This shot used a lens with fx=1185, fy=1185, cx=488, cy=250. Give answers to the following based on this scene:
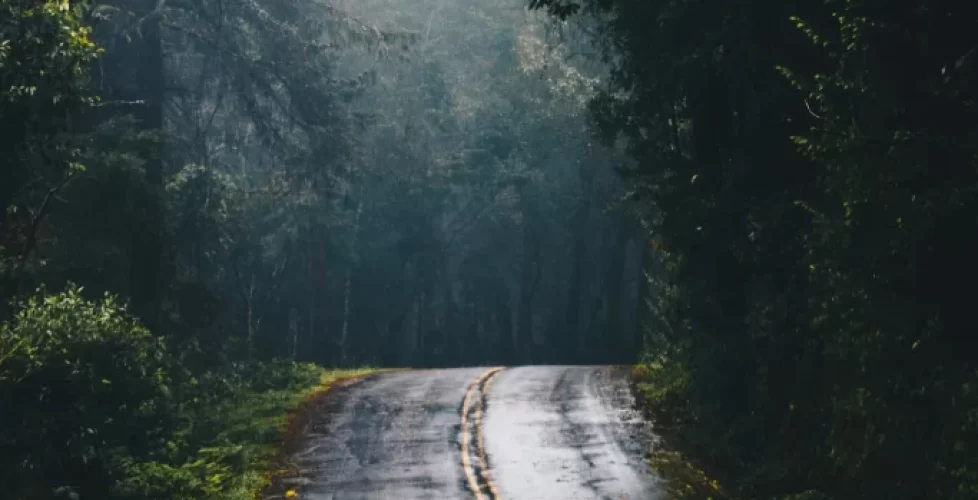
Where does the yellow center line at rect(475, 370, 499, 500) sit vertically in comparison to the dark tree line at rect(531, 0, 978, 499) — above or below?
below

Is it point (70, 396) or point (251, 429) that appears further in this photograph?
point (251, 429)

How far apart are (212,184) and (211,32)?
4.50 metres

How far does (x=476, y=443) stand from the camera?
804 inches

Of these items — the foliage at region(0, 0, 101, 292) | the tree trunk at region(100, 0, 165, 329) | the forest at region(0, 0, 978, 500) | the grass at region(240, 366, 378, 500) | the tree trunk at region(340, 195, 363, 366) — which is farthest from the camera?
the tree trunk at region(340, 195, 363, 366)

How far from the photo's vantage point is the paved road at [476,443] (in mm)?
16984

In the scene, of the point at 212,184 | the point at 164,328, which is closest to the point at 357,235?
the point at 212,184

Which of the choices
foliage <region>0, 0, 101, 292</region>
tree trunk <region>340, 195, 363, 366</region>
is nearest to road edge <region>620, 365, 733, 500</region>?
foliage <region>0, 0, 101, 292</region>

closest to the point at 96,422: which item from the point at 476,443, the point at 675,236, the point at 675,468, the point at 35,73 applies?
the point at 35,73

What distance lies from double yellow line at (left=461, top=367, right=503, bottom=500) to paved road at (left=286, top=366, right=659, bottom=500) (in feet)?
0.06

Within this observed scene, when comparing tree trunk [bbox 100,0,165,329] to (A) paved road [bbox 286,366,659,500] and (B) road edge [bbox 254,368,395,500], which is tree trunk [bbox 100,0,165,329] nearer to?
(B) road edge [bbox 254,368,395,500]

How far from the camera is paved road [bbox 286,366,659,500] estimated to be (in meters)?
17.0

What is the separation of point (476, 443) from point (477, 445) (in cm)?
19

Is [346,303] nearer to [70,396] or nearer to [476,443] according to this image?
[476,443]

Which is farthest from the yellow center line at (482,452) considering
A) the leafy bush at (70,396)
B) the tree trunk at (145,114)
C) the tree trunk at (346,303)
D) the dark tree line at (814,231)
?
the tree trunk at (346,303)
